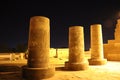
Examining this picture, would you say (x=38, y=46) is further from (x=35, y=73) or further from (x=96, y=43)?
(x=96, y=43)

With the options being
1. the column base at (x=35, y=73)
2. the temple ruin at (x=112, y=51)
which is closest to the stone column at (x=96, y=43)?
the temple ruin at (x=112, y=51)

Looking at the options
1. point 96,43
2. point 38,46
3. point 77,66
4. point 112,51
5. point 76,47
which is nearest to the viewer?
point 38,46

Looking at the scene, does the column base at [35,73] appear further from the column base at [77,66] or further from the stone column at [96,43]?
the stone column at [96,43]

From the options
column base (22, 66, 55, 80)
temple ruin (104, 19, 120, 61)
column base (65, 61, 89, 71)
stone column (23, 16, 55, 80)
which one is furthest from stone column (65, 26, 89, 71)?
temple ruin (104, 19, 120, 61)

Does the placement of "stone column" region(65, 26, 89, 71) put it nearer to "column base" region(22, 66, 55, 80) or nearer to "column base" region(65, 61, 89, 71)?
"column base" region(65, 61, 89, 71)

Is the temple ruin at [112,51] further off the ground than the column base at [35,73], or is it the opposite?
the temple ruin at [112,51]

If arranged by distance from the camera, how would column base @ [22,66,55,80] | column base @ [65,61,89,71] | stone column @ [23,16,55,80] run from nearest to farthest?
column base @ [22,66,55,80] < stone column @ [23,16,55,80] < column base @ [65,61,89,71]

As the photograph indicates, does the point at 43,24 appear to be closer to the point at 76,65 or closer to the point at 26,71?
the point at 26,71

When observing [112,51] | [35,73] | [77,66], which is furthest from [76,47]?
[112,51]

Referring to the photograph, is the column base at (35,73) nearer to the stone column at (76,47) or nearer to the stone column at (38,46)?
the stone column at (38,46)

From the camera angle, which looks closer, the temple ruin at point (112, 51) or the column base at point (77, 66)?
the column base at point (77, 66)

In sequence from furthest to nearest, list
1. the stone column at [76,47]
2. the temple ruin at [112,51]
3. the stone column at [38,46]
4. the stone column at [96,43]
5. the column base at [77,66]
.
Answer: the temple ruin at [112,51]
the stone column at [96,43]
the stone column at [76,47]
the column base at [77,66]
the stone column at [38,46]

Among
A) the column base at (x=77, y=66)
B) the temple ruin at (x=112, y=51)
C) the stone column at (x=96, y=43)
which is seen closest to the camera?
the column base at (x=77, y=66)

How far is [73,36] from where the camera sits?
10523mm
